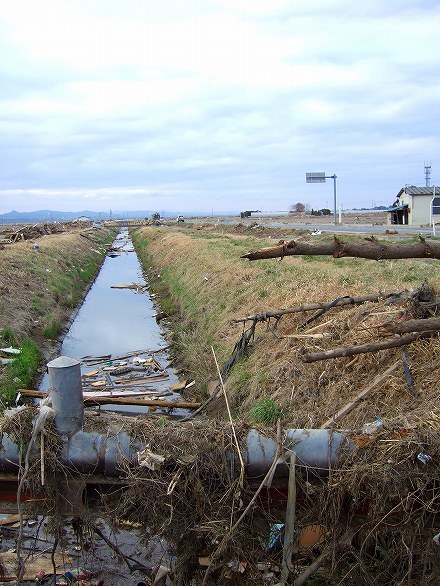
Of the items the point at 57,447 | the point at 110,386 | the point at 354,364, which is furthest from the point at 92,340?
the point at 57,447

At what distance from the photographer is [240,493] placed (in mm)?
4680

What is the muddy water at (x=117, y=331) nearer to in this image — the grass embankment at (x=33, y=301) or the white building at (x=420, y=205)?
the grass embankment at (x=33, y=301)

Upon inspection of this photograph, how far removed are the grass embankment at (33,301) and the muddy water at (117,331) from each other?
0.60 metres

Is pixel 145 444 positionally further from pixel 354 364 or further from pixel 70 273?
pixel 70 273

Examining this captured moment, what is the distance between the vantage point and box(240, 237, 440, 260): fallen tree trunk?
6.07 m

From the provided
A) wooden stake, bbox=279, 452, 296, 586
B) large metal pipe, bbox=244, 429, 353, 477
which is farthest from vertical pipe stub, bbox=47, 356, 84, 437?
wooden stake, bbox=279, 452, 296, 586

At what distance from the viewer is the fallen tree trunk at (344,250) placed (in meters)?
6.07

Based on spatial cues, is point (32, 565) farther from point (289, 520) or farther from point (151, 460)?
point (289, 520)

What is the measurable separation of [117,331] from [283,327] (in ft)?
38.5

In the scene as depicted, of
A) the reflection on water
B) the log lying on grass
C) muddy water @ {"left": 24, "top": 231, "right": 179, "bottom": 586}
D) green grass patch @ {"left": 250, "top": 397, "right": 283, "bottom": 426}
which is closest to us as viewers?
muddy water @ {"left": 24, "top": 231, "right": 179, "bottom": 586}

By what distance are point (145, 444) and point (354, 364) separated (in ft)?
13.4

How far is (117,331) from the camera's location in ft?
70.4

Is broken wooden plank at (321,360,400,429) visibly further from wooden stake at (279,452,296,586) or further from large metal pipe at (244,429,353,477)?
wooden stake at (279,452,296,586)

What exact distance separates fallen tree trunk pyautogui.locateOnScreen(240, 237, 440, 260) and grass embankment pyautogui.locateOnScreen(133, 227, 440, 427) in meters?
1.50
